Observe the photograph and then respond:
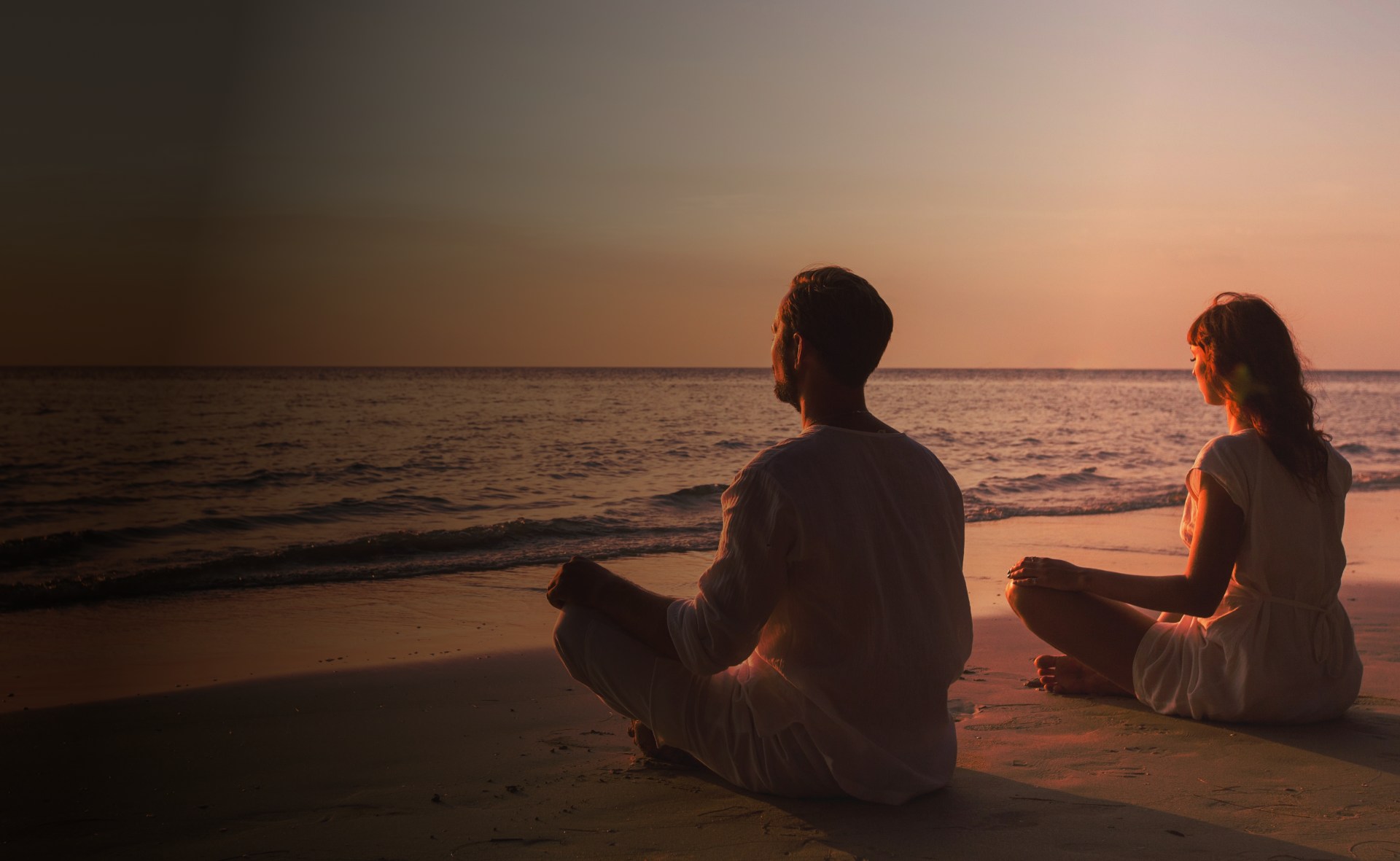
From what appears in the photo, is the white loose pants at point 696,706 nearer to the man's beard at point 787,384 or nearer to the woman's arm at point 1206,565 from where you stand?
the man's beard at point 787,384

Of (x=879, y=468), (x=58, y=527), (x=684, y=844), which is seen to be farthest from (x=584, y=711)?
(x=58, y=527)

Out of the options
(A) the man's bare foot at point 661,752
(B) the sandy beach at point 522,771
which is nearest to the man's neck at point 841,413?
(B) the sandy beach at point 522,771

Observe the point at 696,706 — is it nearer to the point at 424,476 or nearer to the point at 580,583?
the point at 580,583

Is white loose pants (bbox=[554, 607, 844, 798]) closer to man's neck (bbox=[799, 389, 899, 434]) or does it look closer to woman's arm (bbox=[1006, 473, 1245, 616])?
man's neck (bbox=[799, 389, 899, 434])

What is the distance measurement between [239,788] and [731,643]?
172 centimetres

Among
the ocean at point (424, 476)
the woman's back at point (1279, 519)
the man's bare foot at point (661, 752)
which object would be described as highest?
the woman's back at point (1279, 519)

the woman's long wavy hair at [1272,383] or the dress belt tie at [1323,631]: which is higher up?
the woman's long wavy hair at [1272,383]

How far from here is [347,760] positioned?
3238mm

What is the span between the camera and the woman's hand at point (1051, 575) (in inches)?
133

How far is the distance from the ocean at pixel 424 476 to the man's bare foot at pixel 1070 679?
1.36m

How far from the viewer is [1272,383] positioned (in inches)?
124

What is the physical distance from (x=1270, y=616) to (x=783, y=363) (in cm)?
200

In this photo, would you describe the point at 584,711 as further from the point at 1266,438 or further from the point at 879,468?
the point at 1266,438

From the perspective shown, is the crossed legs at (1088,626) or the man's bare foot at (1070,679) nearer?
the crossed legs at (1088,626)
